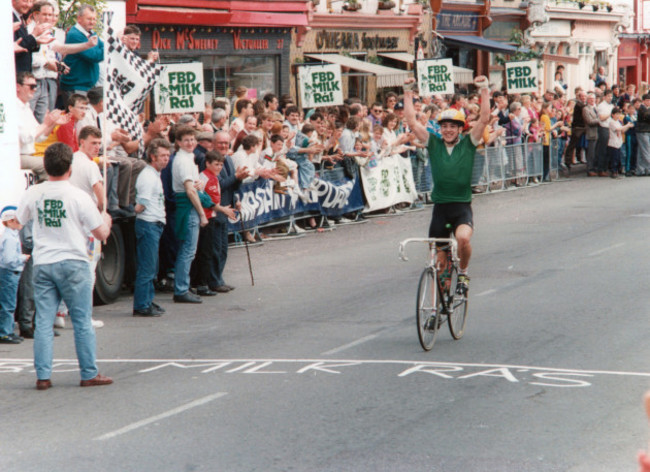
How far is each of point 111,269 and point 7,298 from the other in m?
2.60

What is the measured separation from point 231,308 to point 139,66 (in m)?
4.22

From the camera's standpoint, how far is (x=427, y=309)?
10.8 metres

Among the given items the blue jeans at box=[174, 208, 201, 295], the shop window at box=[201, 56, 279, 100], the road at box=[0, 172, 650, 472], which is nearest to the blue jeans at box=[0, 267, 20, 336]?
the road at box=[0, 172, 650, 472]

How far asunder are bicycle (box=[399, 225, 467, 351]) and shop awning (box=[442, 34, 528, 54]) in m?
31.4

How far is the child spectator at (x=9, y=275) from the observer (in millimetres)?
11594

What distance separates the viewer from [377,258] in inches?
677

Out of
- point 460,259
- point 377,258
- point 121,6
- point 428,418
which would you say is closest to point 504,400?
point 428,418

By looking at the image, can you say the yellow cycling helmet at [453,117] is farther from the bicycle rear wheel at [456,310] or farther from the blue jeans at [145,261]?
the blue jeans at [145,261]

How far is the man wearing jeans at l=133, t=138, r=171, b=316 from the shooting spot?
1309cm

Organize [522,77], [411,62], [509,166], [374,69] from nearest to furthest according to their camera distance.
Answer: [509,166], [522,77], [374,69], [411,62]

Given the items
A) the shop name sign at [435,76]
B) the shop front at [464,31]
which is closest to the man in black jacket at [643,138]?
the shop name sign at [435,76]

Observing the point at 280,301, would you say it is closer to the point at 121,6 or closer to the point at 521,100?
the point at 121,6

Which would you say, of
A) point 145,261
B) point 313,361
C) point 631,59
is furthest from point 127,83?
point 631,59

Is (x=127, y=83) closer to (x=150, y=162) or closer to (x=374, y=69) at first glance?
(x=150, y=162)
